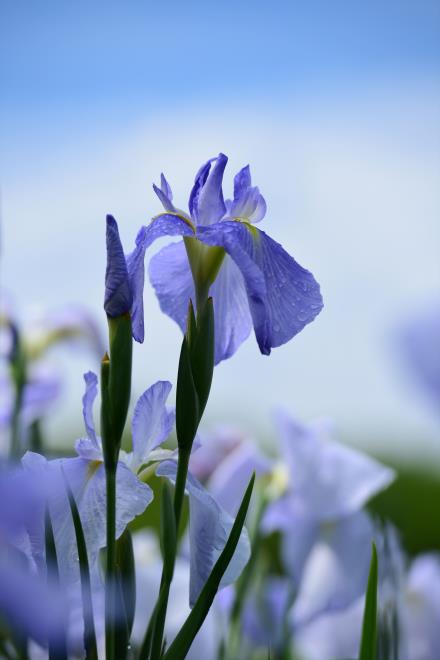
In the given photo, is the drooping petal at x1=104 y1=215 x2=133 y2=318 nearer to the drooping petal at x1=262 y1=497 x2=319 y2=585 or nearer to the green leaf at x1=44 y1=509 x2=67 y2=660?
the green leaf at x1=44 y1=509 x2=67 y2=660

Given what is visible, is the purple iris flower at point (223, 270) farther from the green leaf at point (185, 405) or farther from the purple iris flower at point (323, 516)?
the purple iris flower at point (323, 516)

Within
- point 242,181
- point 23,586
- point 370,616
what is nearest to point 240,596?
point 370,616

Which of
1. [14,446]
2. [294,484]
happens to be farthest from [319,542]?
[14,446]

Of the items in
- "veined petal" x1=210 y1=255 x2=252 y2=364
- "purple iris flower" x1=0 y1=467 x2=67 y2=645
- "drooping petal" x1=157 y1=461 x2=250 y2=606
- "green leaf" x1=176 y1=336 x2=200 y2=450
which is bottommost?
"drooping petal" x1=157 y1=461 x2=250 y2=606

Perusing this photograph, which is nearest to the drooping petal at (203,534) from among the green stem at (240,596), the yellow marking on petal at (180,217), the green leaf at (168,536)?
the green leaf at (168,536)

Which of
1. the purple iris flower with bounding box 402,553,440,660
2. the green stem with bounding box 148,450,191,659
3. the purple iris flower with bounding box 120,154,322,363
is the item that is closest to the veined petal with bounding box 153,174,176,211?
the purple iris flower with bounding box 120,154,322,363

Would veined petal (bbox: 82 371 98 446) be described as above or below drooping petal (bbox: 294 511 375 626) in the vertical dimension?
above

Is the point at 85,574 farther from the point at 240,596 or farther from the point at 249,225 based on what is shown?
the point at 240,596
